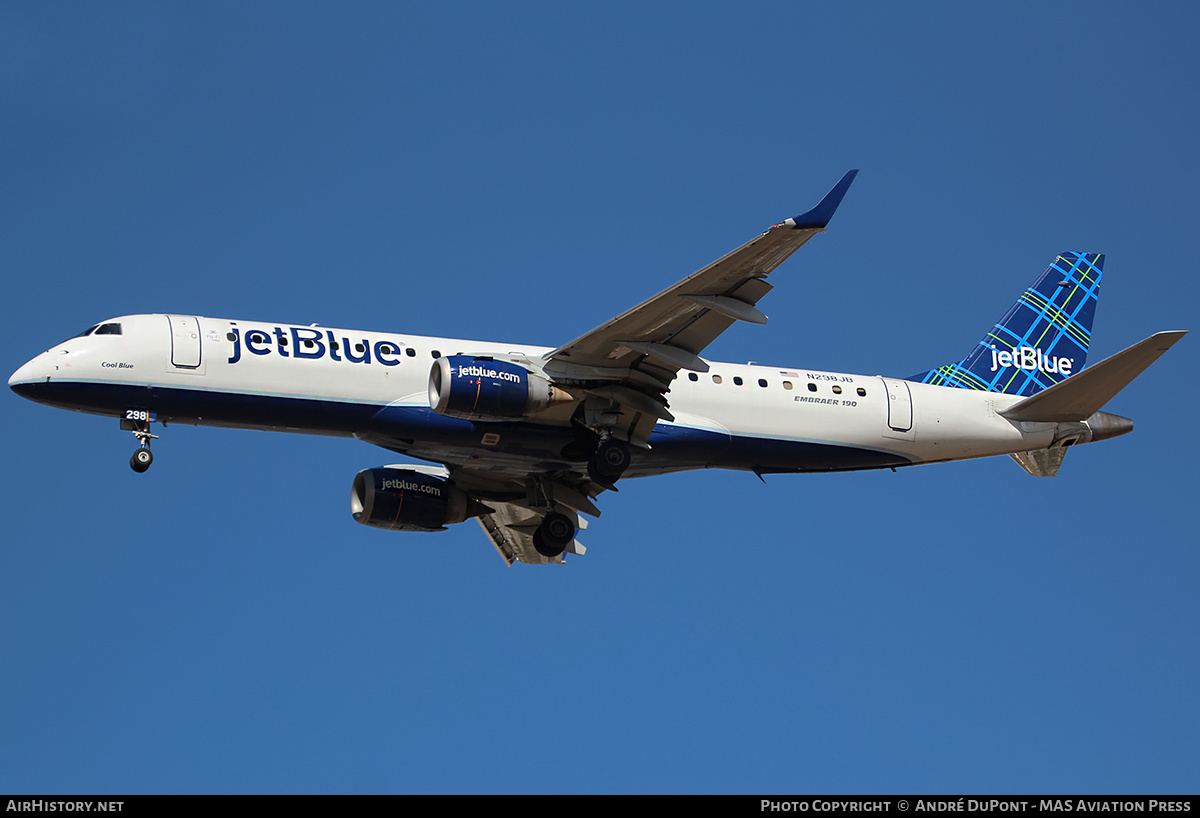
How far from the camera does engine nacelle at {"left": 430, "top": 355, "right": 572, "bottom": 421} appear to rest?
3173cm

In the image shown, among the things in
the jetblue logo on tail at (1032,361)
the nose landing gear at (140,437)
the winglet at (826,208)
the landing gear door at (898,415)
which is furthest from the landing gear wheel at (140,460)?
the jetblue logo on tail at (1032,361)

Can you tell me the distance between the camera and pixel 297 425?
33.1 m

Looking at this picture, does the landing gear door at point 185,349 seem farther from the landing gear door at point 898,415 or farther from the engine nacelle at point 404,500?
the landing gear door at point 898,415

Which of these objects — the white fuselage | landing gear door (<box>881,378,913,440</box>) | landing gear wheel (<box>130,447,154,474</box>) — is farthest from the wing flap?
landing gear wheel (<box>130,447,154,474</box>)

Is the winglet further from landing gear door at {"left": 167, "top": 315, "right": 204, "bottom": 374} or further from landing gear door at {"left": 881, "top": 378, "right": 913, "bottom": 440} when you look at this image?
landing gear door at {"left": 167, "top": 315, "right": 204, "bottom": 374}

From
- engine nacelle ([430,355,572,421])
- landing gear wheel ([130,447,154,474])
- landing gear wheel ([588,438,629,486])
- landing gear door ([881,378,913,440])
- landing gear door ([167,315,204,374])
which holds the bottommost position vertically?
landing gear wheel ([130,447,154,474])

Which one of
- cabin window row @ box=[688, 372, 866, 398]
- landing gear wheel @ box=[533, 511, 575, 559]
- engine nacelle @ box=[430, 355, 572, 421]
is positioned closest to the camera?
engine nacelle @ box=[430, 355, 572, 421]

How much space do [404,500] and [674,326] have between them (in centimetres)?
977

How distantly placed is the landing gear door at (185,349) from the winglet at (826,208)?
13.9 m

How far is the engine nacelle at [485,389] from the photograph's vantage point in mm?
31734

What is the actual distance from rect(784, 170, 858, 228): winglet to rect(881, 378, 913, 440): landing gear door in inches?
410
